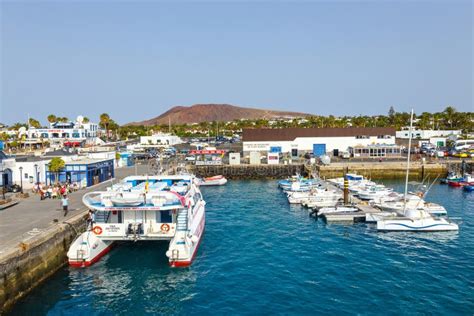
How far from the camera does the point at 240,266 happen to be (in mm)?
25516

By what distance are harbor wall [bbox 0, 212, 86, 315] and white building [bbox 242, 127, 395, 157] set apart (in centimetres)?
6177

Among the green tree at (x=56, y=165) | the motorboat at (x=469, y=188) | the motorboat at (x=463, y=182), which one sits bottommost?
the motorboat at (x=469, y=188)

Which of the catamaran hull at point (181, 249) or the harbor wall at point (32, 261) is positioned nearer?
the harbor wall at point (32, 261)

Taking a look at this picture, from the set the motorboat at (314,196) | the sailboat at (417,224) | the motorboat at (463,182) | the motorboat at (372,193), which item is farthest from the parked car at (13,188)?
the motorboat at (463,182)

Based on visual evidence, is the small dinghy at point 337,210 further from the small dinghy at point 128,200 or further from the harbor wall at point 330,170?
the harbor wall at point 330,170

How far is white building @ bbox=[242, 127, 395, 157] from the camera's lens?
284 ft

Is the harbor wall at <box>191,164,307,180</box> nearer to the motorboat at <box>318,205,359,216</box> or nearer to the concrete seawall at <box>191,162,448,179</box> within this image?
the concrete seawall at <box>191,162,448,179</box>

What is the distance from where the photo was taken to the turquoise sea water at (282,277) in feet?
65.3

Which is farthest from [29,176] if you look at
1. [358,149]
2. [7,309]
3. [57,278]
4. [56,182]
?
[358,149]

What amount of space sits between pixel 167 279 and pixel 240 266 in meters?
4.79

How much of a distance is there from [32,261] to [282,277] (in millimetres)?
14012

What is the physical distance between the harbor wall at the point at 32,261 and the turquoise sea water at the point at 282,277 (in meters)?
0.62

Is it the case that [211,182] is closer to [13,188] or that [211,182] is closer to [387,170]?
[13,188]

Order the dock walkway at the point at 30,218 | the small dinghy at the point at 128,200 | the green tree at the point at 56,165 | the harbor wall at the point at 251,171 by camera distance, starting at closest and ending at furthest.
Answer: the dock walkway at the point at 30,218, the small dinghy at the point at 128,200, the green tree at the point at 56,165, the harbor wall at the point at 251,171
